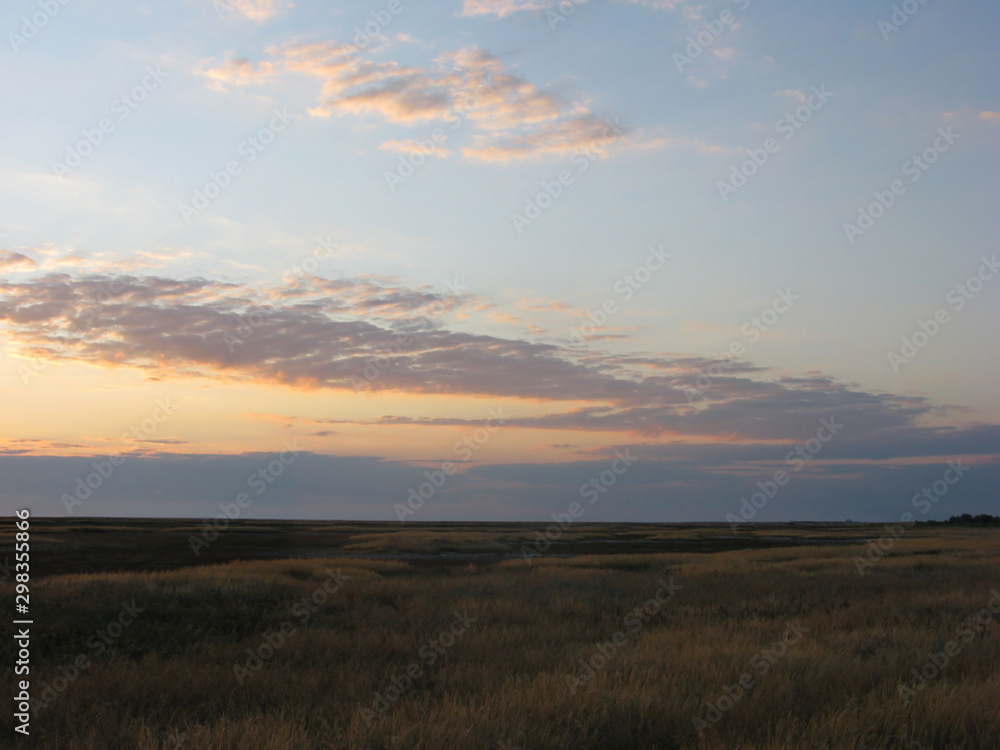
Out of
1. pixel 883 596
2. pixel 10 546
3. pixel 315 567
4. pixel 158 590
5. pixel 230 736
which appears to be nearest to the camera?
pixel 230 736

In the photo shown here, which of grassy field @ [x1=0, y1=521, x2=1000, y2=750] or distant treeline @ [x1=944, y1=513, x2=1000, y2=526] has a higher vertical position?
grassy field @ [x1=0, y1=521, x2=1000, y2=750]

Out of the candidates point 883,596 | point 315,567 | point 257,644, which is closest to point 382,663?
point 257,644

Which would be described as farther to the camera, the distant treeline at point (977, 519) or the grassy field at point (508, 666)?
the distant treeline at point (977, 519)

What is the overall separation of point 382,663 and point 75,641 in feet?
18.3

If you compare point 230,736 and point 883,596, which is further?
point 883,596

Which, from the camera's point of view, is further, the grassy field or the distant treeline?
the distant treeline

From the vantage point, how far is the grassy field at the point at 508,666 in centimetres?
679

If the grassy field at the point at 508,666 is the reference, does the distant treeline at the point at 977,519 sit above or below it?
below

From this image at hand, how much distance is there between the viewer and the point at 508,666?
398 inches

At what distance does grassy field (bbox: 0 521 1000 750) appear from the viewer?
22.3 feet

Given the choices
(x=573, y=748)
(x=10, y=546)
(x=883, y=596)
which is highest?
(x=573, y=748)

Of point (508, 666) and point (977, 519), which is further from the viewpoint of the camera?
point (977, 519)

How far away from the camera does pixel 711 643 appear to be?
11281mm

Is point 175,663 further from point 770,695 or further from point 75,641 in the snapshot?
point 770,695
